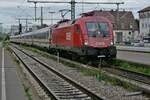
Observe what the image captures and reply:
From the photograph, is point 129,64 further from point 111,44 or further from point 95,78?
point 95,78

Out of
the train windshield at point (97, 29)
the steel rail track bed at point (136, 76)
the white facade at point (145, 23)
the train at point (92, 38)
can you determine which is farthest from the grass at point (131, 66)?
the white facade at point (145, 23)

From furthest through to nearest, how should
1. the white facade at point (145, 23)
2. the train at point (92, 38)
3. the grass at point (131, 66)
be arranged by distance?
the white facade at point (145, 23) < the train at point (92, 38) < the grass at point (131, 66)

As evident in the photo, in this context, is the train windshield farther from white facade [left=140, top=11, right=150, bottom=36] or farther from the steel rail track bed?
white facade [left=140, top=11, right=150, bottom=36]

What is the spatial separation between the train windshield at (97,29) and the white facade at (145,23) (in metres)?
89.0

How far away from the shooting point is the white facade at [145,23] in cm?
11634

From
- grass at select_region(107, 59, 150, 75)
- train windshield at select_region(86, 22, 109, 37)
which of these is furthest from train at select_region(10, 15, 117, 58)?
grass at select_region(107, 59, 150, 75)

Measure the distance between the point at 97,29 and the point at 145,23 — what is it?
94165 mm

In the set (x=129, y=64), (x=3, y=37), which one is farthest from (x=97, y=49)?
(x=3, y=37)

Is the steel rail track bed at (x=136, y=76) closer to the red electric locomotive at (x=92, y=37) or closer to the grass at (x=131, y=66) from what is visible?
the grass at (x=131, y=66)

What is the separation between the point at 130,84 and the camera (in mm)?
15852

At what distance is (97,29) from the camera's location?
2672 centimetres

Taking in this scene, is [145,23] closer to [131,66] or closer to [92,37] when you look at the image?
[131,66]

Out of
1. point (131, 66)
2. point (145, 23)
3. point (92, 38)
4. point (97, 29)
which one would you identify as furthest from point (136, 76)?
point (145, 23)

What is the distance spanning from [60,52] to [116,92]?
2220cm
